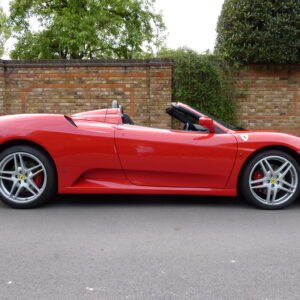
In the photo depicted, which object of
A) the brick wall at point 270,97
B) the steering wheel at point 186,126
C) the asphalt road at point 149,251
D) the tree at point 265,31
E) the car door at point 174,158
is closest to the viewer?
the asphalt road at point 149,251

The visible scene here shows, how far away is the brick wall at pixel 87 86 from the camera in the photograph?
27.4ft

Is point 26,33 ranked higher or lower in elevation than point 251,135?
higher

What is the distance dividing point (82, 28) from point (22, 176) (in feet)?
39.1

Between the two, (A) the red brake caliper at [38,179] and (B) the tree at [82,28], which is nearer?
(A) the red brake caliper at [38,179]

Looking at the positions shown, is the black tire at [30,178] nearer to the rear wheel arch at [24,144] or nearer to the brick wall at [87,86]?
the rear wheel arch at [24,144]

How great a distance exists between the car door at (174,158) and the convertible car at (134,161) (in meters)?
0.01

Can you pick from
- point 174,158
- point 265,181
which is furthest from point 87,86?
point 265,181

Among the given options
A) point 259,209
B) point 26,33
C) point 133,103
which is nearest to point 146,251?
point 259,209

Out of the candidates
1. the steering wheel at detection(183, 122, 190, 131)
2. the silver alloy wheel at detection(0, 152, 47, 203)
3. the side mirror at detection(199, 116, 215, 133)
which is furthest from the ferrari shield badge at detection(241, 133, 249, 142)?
the silver alloy wheel at detection(0, 152, 47, 203)

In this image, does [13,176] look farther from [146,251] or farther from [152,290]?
[152,290]

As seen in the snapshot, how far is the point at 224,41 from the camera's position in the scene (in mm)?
8594

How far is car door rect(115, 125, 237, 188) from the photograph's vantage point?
409cm

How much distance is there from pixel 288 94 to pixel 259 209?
5.13m

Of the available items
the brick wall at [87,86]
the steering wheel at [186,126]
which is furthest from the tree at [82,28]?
the steering wheel at [186,126]
